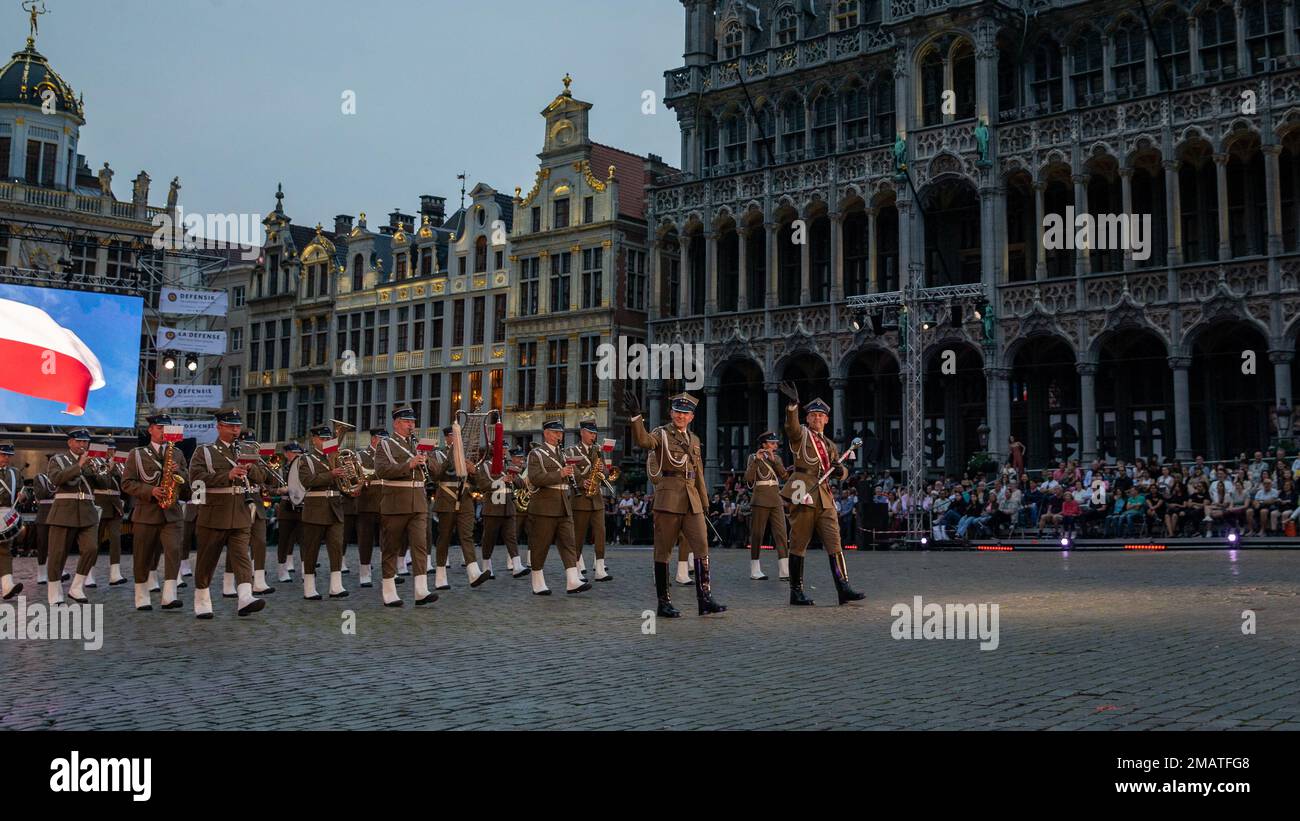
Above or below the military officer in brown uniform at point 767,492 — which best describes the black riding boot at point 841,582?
below

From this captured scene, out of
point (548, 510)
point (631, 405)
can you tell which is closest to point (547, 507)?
point (548, 510)

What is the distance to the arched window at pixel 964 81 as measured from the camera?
1483 inches

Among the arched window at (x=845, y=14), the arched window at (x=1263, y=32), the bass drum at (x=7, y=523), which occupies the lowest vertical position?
the bass drum at (x=7, y=523)

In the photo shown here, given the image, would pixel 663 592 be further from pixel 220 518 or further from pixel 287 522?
pixel 287 522

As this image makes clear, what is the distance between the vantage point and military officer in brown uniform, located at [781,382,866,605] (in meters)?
13.6

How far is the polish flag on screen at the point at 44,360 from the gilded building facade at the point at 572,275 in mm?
16048

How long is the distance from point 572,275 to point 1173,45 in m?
22.5

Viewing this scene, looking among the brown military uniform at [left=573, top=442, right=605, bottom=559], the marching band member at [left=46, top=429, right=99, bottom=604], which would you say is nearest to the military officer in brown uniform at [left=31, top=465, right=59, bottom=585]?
the marching band member at [left=46, top=429, right=99, bottom=604]

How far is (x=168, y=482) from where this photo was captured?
13.6 metres

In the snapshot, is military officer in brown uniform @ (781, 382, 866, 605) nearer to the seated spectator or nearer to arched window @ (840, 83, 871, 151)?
the seated spectator

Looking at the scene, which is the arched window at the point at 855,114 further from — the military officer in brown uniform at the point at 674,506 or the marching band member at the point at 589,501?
the military officer in brown uniform at the point at 674,506

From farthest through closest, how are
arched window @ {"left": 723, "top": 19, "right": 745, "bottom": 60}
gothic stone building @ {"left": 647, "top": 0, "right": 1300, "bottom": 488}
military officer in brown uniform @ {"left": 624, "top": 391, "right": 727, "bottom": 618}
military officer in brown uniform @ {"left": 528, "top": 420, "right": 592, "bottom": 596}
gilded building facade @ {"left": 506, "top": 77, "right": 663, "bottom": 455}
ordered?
gilded building facade @ {"left": 506, "top": 77, "right": 663, "bottom": 455}
arched window @ {"left": 723, "top": 19, "right": 745, "bottom": 60}
gothic stone building @ {"left": 647, "top": 0, "right": 1300, "bottom": 488}
military officer in brown uniform @ {"left": 528, "top": 420, "right": 592, "bottom": 596}
military officer in brown uniform @ {"left": 624, "top": 391, "right": 727, "bottom": 618}

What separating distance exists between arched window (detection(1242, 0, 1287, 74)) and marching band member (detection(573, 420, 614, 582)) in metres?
24.8

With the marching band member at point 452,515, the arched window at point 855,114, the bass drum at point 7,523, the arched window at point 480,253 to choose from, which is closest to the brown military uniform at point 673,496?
the marching band member at point 452,515
